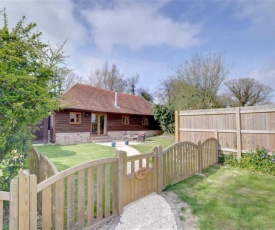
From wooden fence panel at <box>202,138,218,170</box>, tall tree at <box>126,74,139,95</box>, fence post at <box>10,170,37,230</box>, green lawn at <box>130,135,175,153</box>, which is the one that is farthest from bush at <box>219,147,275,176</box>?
tall tree at <box>126,74,139,95</box>

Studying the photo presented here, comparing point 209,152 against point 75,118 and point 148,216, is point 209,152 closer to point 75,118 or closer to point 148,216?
point 148,216

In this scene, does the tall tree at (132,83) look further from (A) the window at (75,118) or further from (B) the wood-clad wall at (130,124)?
(A) the window at (75,118)

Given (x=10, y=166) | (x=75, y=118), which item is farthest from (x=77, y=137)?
(x=10, y=166)

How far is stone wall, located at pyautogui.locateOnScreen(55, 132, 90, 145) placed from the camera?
1470 cm

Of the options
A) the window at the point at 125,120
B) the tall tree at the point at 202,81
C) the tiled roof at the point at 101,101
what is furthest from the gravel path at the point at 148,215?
the window at the point at 125,120

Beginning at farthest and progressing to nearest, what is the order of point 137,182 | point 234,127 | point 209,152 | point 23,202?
point 234,127
point 209,152
point 137,182
point 23,202

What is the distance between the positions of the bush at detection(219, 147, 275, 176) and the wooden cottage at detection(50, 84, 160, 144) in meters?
10.8

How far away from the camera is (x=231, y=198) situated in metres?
4.32

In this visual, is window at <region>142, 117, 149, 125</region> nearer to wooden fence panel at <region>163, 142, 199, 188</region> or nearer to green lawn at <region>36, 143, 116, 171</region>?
green lawn at <region>36, 143, 116, 171</region>

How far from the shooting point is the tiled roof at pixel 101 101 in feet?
54.3

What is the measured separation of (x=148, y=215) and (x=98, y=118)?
14661mm

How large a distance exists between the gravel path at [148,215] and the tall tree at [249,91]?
17238 mm

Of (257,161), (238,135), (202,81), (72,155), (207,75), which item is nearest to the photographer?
(257,161)

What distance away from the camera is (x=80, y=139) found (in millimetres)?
15914
